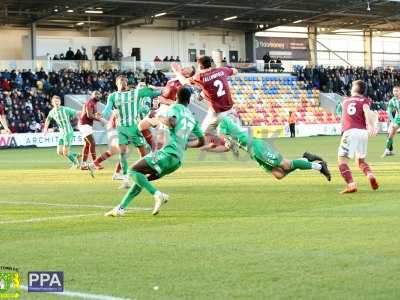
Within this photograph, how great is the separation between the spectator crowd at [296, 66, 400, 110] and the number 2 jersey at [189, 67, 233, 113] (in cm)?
4341

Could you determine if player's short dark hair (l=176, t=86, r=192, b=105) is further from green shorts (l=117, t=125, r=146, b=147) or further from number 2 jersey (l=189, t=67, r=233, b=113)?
green shorts (l=117, t=125, r=146, b=147)

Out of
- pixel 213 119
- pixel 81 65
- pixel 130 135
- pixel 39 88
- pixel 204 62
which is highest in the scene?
pixel 81 65

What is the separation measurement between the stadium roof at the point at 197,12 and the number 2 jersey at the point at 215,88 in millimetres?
32816

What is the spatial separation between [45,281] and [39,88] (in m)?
37.5

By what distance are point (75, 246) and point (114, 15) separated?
45044 millimetres

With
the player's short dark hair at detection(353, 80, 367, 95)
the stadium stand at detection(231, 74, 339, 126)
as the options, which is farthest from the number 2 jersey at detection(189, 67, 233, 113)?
the stadium stand at detection(231, 74, 339, 126)

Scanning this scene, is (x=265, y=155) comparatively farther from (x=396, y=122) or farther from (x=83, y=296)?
(x=396, y=122)

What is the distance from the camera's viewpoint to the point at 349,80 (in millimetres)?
60438

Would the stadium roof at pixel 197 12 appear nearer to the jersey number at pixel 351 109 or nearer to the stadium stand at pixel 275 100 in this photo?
the stadium stand at pixel 275 100

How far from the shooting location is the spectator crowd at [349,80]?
191 ft

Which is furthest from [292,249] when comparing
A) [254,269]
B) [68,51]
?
[68,51]

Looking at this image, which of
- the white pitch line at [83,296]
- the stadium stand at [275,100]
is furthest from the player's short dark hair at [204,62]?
the stadium stand at [275,100]

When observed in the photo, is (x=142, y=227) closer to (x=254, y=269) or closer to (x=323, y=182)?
(x=254, y=269)

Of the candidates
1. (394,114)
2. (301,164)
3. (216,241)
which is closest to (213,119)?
(301,164)
